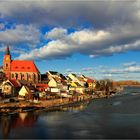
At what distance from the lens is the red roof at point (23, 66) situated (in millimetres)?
123725

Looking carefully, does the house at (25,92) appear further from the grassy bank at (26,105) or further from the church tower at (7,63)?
the church tower at (7,63)

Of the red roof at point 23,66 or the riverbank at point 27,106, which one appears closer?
the riverbank at point 27,106

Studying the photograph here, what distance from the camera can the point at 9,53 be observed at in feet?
404

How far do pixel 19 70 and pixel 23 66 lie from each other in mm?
2610

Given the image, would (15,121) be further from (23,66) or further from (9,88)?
(23,66)

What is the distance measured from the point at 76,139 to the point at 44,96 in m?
49.1

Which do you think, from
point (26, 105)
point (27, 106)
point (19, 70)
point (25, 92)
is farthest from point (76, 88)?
point (27, 106)

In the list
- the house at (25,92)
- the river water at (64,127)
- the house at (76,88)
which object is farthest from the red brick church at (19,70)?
the river water at (64,127)

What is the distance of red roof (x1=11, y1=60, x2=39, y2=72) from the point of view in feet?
406

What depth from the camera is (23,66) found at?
12519cm

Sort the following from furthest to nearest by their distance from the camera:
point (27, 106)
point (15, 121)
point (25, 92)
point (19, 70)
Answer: point (19, 70) < point (25, 92) < point (27, 106) < point (15, 121)

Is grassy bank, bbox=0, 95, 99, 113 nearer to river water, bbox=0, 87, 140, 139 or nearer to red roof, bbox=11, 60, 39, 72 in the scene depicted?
→ river water, bbox=0, 87, 140, 139

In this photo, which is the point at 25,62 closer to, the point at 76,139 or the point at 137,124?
the point at 137,124

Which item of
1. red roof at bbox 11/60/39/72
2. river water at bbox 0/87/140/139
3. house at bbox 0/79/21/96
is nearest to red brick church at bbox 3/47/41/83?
red roof at bbox 11/60/39/72
